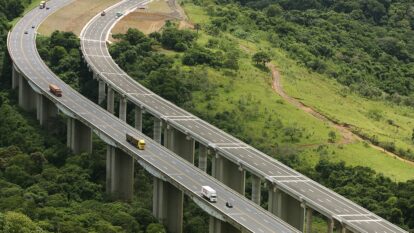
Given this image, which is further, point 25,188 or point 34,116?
point 34,116

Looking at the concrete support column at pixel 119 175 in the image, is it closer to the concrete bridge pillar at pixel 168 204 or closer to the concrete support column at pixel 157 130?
the concrete bridge pillar at pixel 168 204

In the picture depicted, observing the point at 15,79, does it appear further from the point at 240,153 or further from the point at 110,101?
the point at 240,153

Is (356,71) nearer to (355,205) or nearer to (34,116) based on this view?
(34,116)

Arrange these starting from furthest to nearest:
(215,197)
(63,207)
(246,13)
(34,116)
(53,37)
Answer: (246,13) → (53,37) → (34,116) → (63,207) → (215,197)

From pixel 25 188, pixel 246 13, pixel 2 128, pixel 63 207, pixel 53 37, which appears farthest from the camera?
pixel 246 13

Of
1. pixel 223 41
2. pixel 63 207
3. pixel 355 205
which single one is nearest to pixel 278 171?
pixel 355 205

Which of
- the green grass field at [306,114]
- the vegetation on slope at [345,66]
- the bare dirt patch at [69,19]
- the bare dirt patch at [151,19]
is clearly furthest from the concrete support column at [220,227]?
the bare dirt patch at [69,19]
